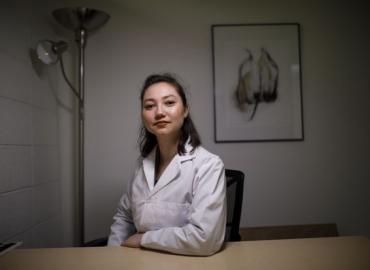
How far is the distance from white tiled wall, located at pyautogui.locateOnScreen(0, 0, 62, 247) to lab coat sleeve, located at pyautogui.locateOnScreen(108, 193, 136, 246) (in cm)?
54

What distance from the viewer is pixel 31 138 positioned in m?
1.81

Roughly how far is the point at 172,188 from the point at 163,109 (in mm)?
320

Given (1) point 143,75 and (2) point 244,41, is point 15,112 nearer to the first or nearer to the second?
(1) point 143,75

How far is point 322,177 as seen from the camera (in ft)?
7.48

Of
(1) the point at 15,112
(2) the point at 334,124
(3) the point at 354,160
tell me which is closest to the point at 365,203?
(3) the point at 354,160

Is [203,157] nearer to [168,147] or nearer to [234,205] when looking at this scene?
[168,147]

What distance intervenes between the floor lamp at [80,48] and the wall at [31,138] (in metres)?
0.11

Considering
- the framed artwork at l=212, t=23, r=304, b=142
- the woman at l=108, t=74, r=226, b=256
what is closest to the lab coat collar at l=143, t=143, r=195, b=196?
the woman at l=108, t=74, r=226, b=256

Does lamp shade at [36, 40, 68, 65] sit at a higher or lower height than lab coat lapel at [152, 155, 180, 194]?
higher

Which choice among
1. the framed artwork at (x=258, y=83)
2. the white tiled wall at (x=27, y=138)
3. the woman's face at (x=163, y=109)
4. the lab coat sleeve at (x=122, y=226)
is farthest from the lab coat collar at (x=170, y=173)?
the framed artwork at (x=258, y=83)

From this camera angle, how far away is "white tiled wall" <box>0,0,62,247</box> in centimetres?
155

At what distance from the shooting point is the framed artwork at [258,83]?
89.0 inches

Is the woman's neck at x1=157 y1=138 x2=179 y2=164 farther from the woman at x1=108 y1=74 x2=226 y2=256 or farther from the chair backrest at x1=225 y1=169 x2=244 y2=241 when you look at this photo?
the chair backrest at x1=225 y1=169 x2=244 y2=241

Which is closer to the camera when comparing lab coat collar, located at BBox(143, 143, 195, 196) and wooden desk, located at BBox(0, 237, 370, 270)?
wooden desk, located at BBox(0, 237, 370, 270)
